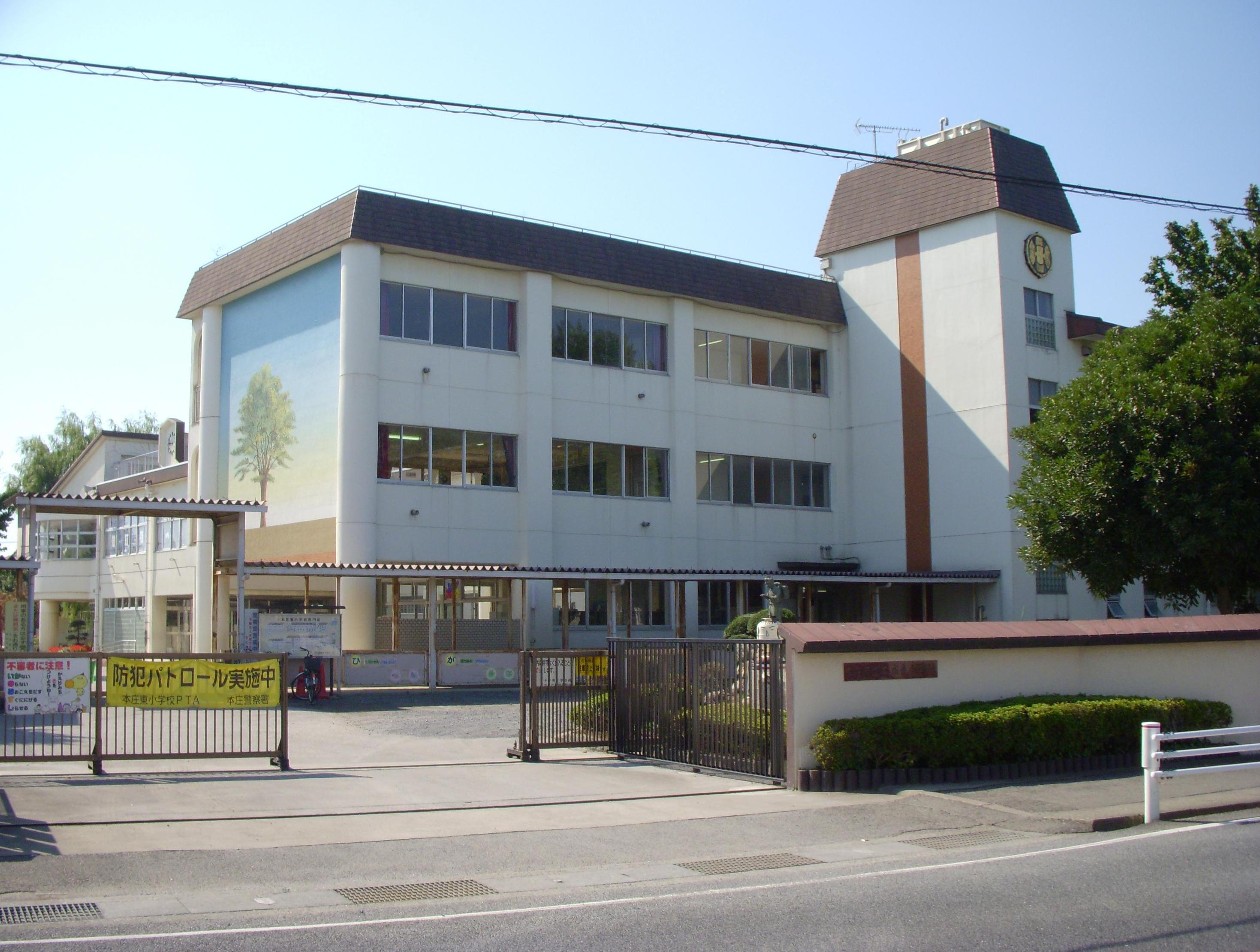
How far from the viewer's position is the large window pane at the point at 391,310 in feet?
103

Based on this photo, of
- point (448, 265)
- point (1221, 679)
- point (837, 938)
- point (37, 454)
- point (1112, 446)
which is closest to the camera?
point (837, 938)

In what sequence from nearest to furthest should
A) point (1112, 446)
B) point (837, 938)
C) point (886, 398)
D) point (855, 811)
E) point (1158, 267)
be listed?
point (837, 938) < point (855, 811) < point (1112, 446) < point (1158, 267) < point (886, 398)

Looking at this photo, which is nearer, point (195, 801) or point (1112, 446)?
point (195, 801)

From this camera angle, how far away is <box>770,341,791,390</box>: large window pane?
3934 cm

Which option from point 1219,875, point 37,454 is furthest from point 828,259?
point 37,454

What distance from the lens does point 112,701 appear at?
14.2m

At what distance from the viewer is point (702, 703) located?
1530 centimetres

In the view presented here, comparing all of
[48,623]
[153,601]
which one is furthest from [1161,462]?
[48,623]

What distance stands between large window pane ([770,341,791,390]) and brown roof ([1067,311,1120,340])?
8921 mm

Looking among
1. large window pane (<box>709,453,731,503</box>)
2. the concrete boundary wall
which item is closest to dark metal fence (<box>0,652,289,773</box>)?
the concrete boundary wall

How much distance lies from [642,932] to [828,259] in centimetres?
3628

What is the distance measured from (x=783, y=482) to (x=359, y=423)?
14.8 meters

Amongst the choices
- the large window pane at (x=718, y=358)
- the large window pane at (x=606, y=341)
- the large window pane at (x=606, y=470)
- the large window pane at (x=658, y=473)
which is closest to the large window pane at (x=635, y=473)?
the large window pane at (x=658, y=473)

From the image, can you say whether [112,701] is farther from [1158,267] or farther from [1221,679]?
[1158,267]
